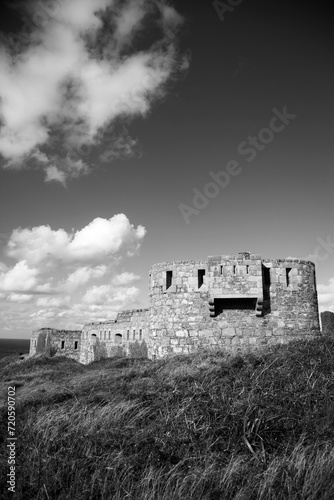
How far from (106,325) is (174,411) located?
2300 centimetres

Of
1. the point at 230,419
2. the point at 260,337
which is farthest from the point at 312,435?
the point at 260,337

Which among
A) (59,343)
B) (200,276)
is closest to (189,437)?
(200,276)

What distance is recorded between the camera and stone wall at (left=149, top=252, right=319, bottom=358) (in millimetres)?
13562

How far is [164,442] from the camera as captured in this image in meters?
5.91

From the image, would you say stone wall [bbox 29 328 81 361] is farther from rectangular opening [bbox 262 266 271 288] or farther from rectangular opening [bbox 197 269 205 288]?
rectangular opening [bbox 262 266 271 288]

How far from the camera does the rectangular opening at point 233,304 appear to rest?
45.2 ft

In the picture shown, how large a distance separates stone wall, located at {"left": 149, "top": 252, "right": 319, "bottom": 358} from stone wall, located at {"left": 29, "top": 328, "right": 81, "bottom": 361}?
26.4 m

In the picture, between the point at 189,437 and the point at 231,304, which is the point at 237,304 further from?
the point at 189,437

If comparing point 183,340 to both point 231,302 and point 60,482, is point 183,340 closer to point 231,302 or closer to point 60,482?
point 231,302

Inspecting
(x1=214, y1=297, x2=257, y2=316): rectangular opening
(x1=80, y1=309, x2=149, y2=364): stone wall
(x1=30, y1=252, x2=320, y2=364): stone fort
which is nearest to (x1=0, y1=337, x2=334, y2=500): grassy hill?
(x1=30, y1=252, x2=320, y2=364): stone fort

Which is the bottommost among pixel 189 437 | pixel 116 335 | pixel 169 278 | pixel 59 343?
pixel 59 343

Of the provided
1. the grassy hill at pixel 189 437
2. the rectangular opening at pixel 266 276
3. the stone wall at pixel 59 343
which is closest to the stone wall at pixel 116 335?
the stone wall at pixel 59 343

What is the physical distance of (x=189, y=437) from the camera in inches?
240

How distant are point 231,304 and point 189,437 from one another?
27.1 feet
